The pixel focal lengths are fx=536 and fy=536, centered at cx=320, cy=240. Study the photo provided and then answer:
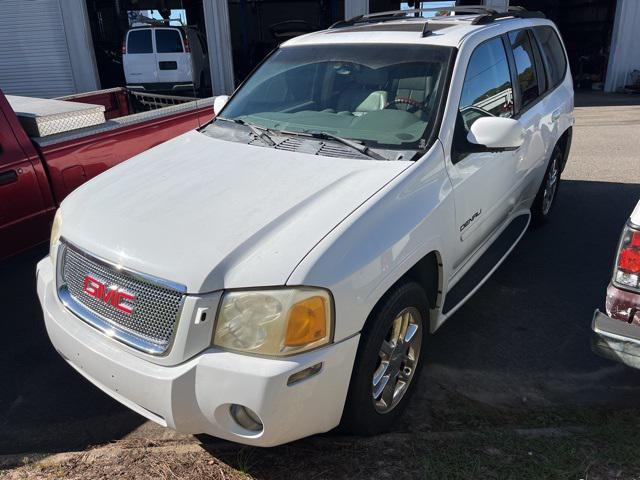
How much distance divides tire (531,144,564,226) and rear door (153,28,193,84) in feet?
41.9

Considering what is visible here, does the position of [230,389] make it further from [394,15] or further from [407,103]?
[394,15]

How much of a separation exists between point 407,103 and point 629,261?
57.4 inches

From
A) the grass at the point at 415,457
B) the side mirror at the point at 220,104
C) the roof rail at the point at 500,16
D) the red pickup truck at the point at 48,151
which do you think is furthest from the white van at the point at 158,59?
the grass at the point at 415,457

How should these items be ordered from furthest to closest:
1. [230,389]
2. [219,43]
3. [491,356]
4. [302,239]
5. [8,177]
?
[219,43] < [8,177] < [491,356] < [302,239] < [230,389]

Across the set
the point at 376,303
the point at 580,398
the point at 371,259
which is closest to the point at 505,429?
the point at 580,398

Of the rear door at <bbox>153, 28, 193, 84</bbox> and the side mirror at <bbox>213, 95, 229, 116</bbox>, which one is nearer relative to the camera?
the side mirror at <bbox>213, 95, 229, 116</bbox>

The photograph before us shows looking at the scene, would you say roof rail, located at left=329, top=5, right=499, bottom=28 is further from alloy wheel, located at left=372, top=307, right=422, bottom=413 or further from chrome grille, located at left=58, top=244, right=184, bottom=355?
chrome grille, located at left=58, top=244, right=184, bottom=355

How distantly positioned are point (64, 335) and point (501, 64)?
3.21 m

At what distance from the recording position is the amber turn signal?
6.58ft

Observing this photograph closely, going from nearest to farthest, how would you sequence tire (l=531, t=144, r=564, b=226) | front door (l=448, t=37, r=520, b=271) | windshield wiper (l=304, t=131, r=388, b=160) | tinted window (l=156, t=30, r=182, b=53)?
windshield wiper (l=304, t=131, r=388, b=160) → front door (l=448, t=37, r=520, b=271) → tire (l=531, t=144, r=564, b=226) → tinted window (l=156, t=30, r=182, b=53)

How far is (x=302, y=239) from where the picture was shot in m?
2.16

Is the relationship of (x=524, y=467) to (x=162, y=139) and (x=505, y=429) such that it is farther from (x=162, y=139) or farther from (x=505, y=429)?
(x=162, y=139)

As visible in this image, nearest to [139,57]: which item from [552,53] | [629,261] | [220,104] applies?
[220,104]

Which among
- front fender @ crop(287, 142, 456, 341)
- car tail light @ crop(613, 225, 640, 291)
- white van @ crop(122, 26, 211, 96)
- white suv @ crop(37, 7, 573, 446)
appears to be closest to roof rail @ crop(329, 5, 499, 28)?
white suv @ crop(37, 7, 573, 446)
